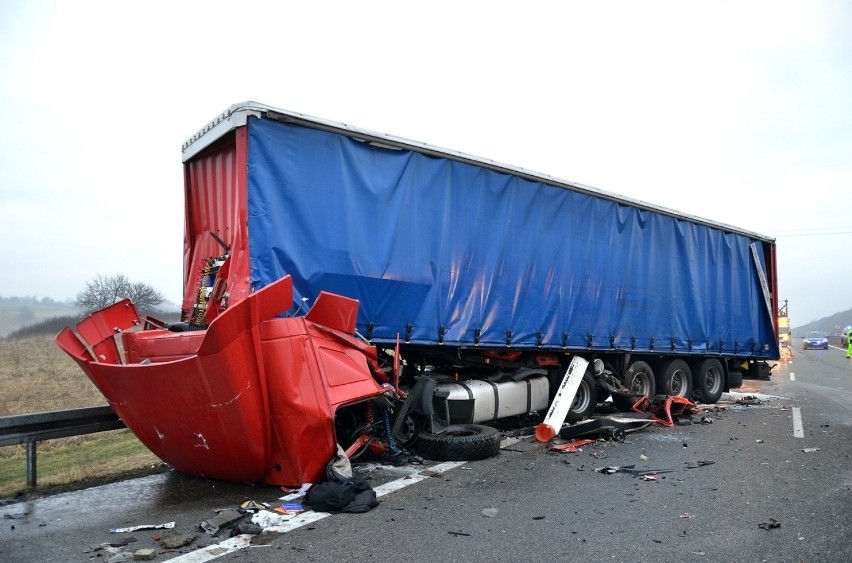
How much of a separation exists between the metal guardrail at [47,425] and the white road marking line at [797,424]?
8.48 meters

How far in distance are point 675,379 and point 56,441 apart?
1132 centimetres

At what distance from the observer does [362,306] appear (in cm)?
649

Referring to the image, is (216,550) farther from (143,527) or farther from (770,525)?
(770,525)

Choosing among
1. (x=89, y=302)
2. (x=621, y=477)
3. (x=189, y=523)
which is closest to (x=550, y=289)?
(x=621, y=477)

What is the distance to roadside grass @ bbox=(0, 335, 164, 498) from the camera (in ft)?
21.1

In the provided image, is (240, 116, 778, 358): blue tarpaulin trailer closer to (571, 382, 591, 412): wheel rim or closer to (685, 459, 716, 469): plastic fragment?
(571, 382, 591, 412): wheel rim

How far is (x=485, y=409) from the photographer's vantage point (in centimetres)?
783

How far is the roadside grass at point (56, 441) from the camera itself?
643 centimetres

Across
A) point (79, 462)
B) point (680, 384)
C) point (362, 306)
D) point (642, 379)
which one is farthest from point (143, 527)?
point (680, 384)

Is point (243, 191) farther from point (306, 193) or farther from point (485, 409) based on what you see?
point (485, 409)

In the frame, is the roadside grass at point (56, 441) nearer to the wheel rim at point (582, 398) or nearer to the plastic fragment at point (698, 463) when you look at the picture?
the plastic fragment at point (698, 463)

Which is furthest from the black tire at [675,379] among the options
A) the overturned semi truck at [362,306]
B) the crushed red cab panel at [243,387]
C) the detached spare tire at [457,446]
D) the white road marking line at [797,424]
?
the crushed red cab panel at [243,387]

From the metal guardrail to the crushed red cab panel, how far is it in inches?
22.5

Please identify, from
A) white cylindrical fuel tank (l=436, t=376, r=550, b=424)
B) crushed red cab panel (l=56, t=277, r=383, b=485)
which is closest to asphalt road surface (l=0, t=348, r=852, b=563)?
crushed red cab panel (l=56, t=277, r=383, b=485)
